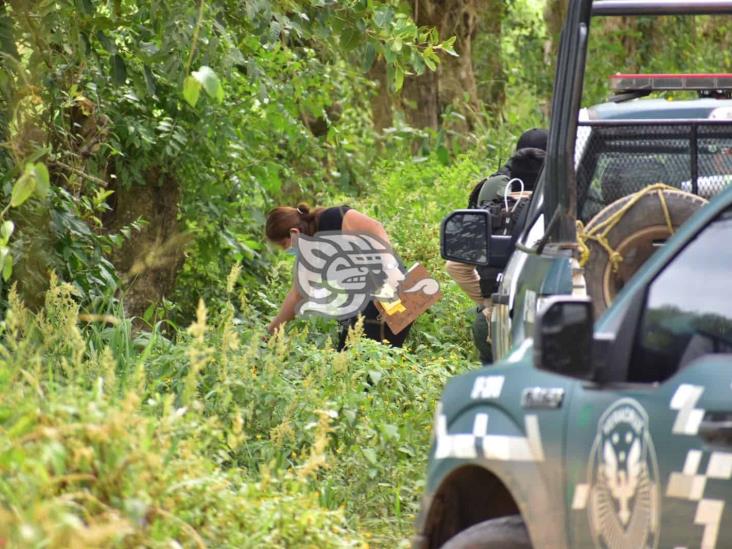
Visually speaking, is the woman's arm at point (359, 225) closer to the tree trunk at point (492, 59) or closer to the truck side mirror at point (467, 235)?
the truck side mirror at point (467, 235)

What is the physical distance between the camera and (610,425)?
374cm

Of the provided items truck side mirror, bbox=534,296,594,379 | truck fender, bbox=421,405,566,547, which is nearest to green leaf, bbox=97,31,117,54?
truck fender, bbox=421,405,566,547

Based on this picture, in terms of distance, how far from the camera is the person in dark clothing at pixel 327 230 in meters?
9.27

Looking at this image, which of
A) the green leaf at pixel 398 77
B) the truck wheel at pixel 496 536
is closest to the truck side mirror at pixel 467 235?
the green leaf at pixel 398 77

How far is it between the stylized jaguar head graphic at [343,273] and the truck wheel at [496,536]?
4702mm

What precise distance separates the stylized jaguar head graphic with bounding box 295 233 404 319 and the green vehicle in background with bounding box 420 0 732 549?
14.5 ft

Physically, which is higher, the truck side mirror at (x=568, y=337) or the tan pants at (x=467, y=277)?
the truck side mirror at (x=568, y=337)

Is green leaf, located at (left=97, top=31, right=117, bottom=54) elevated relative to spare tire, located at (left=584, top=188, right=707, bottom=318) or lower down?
elevated

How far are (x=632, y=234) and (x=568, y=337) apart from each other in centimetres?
160

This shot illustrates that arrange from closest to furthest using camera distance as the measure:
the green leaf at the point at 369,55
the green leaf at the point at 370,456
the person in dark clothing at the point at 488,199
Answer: the green leaf at the point at 370,456
the green leaf at the point at 369,55
the person in dark clothing at the point at 488,199

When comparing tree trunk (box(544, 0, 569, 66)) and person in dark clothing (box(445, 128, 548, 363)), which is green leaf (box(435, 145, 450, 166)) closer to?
tree trunk (box(544, 0, 569, 66))

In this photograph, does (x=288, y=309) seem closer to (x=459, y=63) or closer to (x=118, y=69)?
(x=118, y=69)

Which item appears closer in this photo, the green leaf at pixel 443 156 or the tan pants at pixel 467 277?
the tan pants at pixel 467 277
